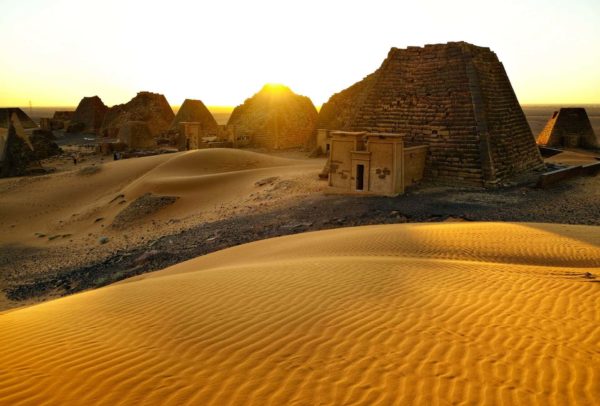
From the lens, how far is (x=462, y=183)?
17172mm

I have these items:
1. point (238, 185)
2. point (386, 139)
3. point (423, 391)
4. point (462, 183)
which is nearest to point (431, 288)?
point (423, 391)

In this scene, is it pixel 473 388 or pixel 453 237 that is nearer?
pixel 473 388

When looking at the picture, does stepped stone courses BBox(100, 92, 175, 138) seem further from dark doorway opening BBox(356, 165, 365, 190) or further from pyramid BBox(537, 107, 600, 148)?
pyramid BBox(537, 107, 600, 148)

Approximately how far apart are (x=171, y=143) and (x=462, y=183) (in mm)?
30789

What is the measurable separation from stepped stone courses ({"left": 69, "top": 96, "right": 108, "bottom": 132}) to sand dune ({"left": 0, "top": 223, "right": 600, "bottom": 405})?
58295mm

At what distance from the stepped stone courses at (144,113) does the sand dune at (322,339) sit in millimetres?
47197

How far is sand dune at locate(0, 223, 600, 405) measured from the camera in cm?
316

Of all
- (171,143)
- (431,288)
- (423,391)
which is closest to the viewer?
(423,391)

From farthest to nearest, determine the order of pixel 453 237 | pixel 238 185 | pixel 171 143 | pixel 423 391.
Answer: pixel 171 143 < pixel 238 185 < pixel 453 237 < pixel 423 391

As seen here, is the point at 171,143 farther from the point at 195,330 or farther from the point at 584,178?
the point at 195,330

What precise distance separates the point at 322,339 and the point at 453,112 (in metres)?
16.0

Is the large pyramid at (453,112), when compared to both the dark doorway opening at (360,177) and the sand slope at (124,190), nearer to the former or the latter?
the dark doorway opening at (360,177)

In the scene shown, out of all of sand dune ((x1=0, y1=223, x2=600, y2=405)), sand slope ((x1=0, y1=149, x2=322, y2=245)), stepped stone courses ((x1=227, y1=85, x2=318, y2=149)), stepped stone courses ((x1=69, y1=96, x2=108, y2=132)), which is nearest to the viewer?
sand dune ((x1=0, y1=223, x2=600, y2=405))

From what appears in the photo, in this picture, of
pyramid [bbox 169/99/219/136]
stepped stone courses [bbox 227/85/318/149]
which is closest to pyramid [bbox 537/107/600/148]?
stepped stone courses [bbox 227/85/318/149]
